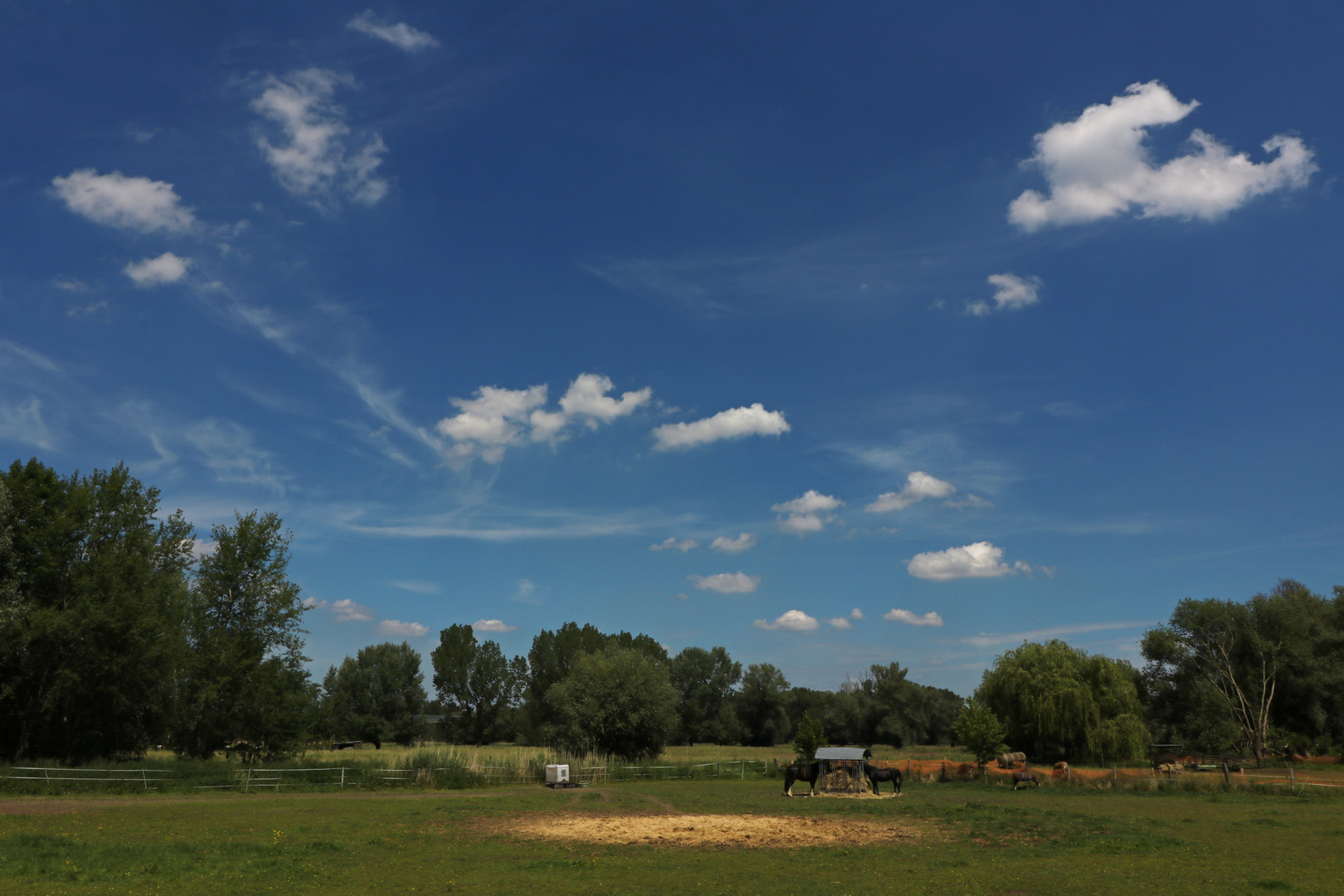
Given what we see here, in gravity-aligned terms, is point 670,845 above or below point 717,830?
above

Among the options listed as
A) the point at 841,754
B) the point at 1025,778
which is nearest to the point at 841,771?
the point at 841,754

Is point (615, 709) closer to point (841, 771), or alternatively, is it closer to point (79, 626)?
point (841, 771)

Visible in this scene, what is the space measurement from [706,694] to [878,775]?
7682 centimetres

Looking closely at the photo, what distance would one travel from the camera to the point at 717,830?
24.2 m

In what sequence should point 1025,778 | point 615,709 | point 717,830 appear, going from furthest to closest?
1. point 615,709
2. point 1025,778
3. point 717,830

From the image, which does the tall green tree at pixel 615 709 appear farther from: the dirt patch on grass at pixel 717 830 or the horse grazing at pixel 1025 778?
the dirt patch on grass at pixel 717 830

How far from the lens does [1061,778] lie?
1523 inches

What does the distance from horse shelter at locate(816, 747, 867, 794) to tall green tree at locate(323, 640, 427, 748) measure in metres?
68.1

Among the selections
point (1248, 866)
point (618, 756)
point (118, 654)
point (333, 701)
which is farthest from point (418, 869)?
point (618, 756)

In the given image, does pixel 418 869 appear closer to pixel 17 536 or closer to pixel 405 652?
pixel 17 536

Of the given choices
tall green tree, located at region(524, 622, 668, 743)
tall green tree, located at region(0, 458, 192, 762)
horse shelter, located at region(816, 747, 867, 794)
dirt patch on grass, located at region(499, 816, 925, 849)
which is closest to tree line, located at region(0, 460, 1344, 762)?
tall green tree, located at region(0, 458, 192, 762)

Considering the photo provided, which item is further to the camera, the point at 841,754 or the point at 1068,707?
the point at 1068,707

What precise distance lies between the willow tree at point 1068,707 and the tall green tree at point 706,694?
209 feet

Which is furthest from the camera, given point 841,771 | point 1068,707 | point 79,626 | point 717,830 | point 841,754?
point 1068,707
